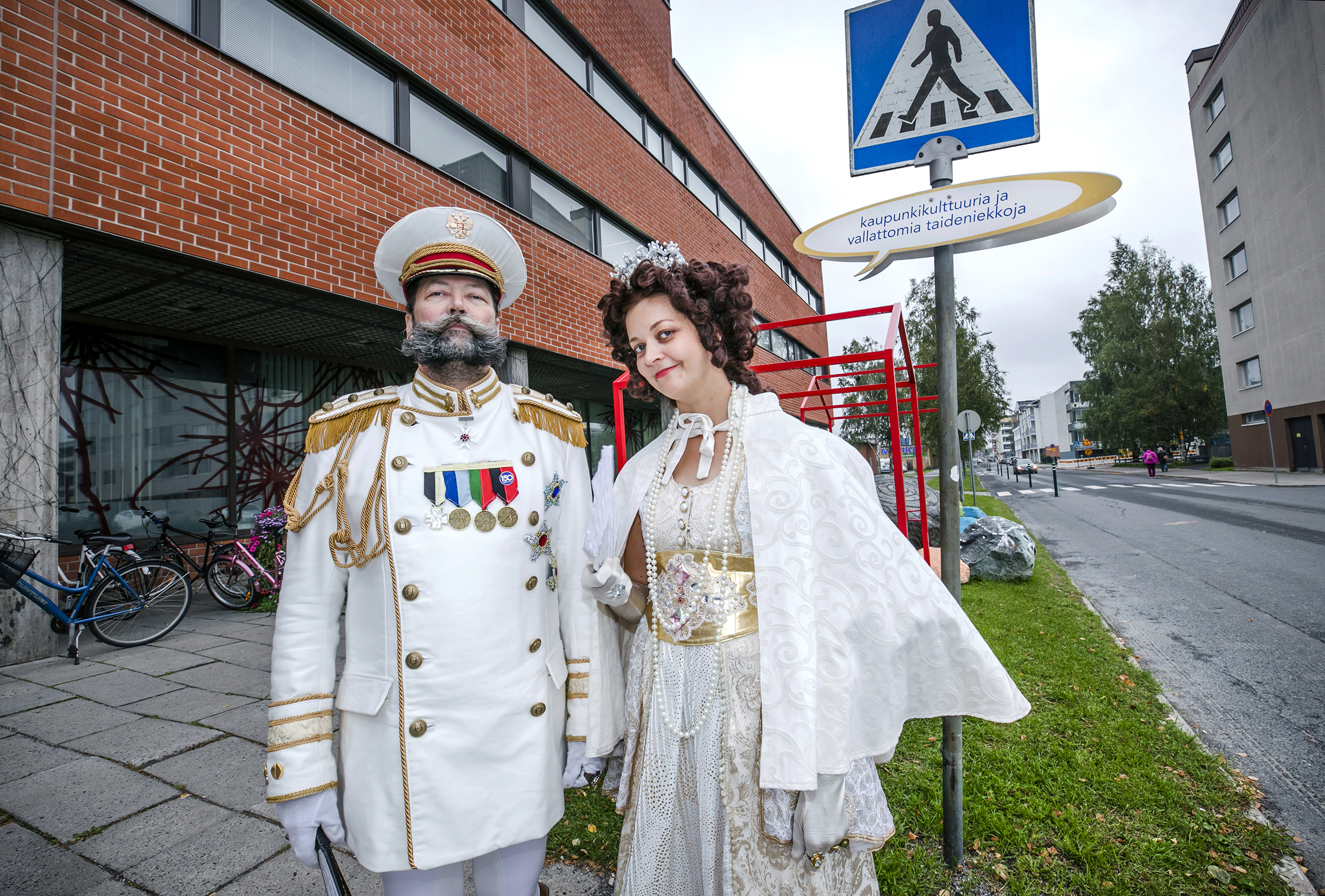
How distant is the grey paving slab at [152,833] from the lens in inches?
96.3

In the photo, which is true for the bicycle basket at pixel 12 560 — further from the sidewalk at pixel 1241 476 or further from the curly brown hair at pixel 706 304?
the sidewalk at pixel 1241 476

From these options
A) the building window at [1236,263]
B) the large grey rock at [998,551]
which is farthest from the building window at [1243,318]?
the large grey rock at [998,551]

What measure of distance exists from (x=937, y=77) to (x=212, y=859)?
4.25 metres

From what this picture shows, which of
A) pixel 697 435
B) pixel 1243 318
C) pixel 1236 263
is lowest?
pixel 697 435

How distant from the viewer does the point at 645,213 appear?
12.2m

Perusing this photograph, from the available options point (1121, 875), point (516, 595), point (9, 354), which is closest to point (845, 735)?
point (516, 595)

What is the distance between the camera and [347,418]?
1.68m

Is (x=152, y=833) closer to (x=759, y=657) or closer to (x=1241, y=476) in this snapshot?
(x=759, y=657)

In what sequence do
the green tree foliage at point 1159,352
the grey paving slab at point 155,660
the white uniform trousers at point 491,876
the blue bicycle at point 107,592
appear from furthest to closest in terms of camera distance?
1. the green tree foliage at point 1159,352
2. the grey paving slab at point 155,660
3. the blue bicycle at point 107,592
4. the white uniform trousers at point 491,876

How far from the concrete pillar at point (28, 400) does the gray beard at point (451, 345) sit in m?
5.01

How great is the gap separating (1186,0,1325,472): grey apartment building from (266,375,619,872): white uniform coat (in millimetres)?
30270

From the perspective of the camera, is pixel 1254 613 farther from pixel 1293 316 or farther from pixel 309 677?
pixel 1293 316

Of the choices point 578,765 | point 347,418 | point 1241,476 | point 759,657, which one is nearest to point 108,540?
point 347,418

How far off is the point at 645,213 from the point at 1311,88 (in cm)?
2696
